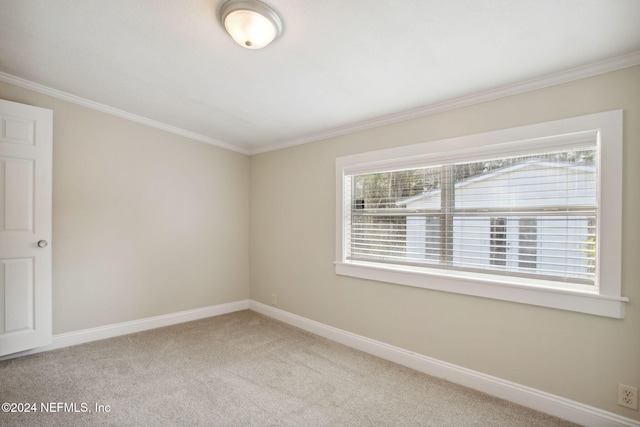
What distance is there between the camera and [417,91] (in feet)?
7.54

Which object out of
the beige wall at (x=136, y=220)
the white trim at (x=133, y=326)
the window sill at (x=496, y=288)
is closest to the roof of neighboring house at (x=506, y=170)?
the window sill at (x=496, y=288)

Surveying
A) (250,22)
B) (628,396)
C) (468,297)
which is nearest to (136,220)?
(250,22)

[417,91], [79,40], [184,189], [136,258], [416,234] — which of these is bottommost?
[136,258]

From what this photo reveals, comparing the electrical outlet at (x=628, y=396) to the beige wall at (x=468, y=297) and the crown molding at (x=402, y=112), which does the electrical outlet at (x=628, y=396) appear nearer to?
the beige wall at (x=468, y=297)

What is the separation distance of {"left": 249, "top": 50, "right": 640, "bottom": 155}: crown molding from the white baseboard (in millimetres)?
2131

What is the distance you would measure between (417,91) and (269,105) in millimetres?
1328

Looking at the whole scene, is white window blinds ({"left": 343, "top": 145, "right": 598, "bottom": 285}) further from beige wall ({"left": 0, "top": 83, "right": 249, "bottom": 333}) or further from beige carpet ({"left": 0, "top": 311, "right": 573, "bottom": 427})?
beige wall ({"left": 0, "top": 83, "right": 249, "bottom": 333})

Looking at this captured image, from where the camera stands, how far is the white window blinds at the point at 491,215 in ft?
6.42

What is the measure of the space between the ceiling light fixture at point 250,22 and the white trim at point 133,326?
125 inches

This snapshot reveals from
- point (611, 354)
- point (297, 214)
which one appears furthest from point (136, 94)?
point (611, 354)

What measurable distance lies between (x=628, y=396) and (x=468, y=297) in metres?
0.98

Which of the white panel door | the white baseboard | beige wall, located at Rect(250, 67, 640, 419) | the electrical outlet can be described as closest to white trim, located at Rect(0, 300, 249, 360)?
the white panel door

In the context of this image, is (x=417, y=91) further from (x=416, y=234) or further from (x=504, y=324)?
(x=504, y=324)

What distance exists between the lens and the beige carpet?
1900 mm
